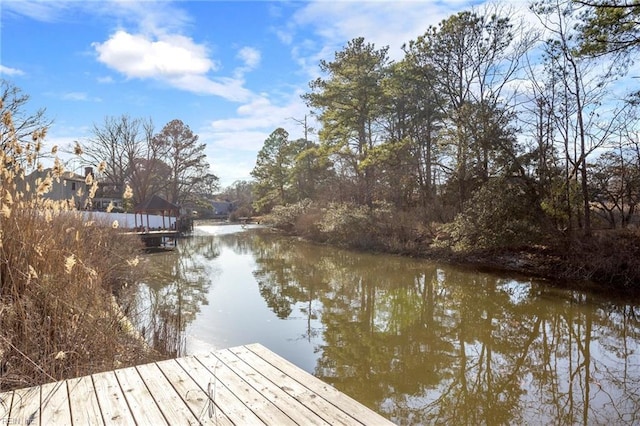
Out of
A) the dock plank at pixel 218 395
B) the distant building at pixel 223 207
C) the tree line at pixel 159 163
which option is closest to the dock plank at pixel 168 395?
the dock plank at pixel 218 395

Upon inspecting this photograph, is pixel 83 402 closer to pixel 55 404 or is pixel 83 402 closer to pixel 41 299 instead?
pixel 55 404

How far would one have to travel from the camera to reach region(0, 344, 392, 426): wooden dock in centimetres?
219

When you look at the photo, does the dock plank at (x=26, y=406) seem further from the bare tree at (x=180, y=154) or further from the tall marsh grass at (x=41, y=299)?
the bare tree at (x=180, y=154)

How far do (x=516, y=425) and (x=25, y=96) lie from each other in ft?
70.0

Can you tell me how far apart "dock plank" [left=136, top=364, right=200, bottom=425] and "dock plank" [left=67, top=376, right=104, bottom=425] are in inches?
12.1

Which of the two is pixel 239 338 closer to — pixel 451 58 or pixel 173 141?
pixel 451 58

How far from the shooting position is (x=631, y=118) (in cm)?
1007

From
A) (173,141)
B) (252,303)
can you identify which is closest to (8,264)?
(252,303)

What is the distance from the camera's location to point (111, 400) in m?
2.38

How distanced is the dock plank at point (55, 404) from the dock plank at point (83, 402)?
0.03m

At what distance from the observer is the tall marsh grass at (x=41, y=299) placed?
285cm

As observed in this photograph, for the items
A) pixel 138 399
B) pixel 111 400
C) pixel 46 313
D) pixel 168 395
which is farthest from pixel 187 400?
pixel 46 313

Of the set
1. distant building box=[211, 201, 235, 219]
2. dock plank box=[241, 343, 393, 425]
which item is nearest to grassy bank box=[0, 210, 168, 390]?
dock plank box=[241, 343, 393, 425]

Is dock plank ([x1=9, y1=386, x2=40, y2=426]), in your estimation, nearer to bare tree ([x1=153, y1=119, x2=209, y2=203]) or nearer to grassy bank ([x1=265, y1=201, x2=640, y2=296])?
→ grassy bank ([x1=265, y1=201, x2=640, y2=296])
